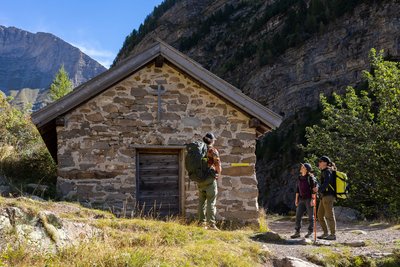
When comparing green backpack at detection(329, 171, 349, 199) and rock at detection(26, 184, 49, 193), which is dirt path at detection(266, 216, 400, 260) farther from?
rock at detection(26, 184, 49, 193)

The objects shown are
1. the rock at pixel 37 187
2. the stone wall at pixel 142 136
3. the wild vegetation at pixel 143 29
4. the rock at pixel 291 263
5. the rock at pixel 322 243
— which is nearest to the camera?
the rock at pixel 291 263

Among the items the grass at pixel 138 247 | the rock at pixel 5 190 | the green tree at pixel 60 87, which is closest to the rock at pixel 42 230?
the grass at pixel 138 247

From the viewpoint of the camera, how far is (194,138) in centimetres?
1055

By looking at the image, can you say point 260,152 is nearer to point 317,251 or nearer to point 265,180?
point 265,180

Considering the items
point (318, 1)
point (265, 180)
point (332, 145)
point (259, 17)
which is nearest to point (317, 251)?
point (332, 145)

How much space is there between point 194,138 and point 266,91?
1338 inches

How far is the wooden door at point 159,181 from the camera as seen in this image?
1067 centimetres

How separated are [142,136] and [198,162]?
2.49 m

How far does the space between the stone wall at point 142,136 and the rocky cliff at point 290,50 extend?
21107 millimetres

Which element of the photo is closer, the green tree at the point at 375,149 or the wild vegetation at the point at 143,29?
the green tree at the point at 375,149

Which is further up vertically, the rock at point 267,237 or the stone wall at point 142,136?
the stone wall at point 142,136

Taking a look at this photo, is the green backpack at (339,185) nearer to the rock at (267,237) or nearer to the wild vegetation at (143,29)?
the rock at (267,237)

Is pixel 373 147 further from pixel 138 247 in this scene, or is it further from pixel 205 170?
pixel 138 247

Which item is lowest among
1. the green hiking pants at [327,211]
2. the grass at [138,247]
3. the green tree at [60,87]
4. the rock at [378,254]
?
the rock at [378,254]
